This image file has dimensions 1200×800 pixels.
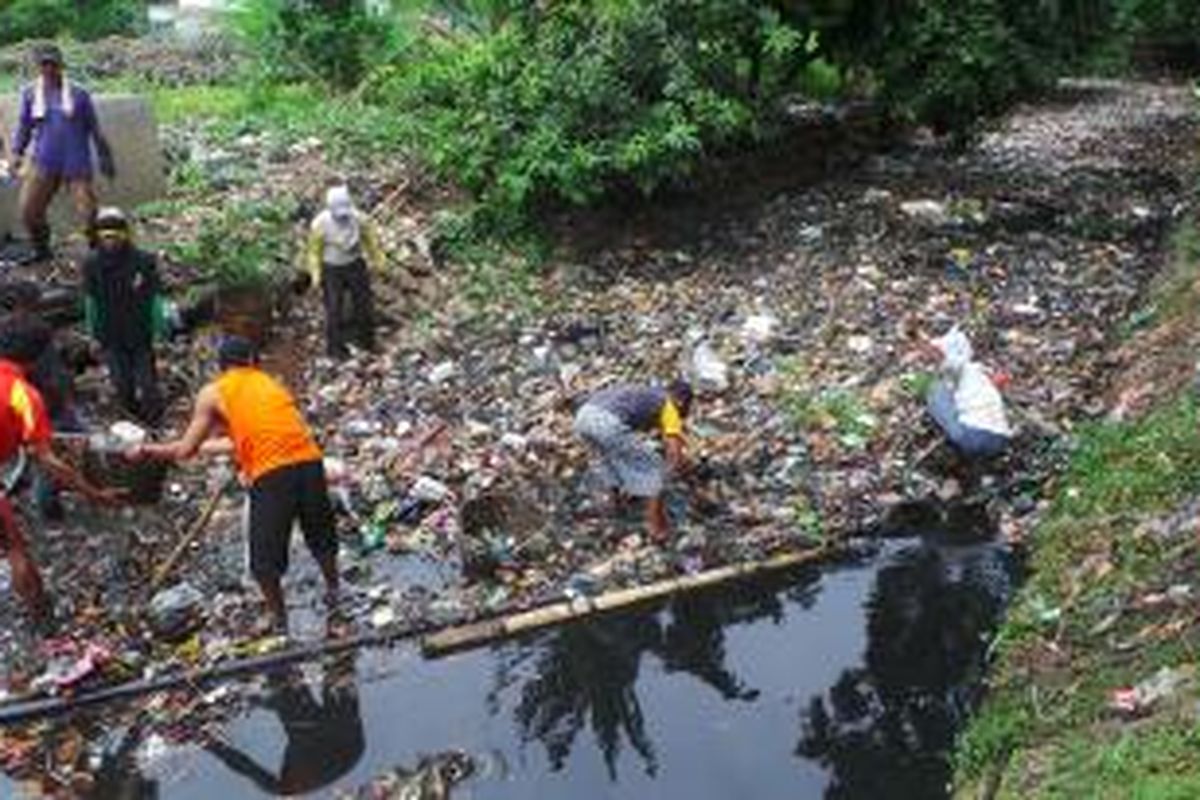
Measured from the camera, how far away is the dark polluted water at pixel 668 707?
8.06m

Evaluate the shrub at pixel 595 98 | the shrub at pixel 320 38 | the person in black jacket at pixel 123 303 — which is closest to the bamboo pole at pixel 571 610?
the person in black jacket at pixel 123 303

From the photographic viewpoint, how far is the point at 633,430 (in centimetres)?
973

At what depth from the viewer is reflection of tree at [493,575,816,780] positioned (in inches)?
336

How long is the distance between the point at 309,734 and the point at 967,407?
433 cm

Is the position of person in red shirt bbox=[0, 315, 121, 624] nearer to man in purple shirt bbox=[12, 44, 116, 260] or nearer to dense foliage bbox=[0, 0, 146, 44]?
man in purple shirt bbox=[12, 44, 116, 260]

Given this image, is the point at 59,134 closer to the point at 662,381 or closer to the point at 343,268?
the point at 343,268

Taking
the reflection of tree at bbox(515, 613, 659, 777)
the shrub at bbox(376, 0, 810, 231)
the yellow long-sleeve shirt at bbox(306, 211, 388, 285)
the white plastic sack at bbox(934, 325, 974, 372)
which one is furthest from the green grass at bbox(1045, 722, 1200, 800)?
the shrub at bbox(376, 0, 810, 231)

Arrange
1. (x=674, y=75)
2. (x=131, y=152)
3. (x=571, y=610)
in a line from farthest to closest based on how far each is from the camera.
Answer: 1. (x=674, y=75)
2. (x=131, y=152)
3. (x=571, y=610)

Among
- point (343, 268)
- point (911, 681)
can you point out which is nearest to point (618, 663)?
point (911, 681)

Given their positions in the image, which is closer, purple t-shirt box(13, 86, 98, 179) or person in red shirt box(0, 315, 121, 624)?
person in red shirt box(0, 315, 121, 624)

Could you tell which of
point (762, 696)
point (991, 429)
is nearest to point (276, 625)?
point (762, 696)

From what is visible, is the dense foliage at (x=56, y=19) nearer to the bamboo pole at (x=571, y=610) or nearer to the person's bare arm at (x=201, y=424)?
the person's bare arm at (x=201, y=424)

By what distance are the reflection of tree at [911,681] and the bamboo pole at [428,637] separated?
726mm

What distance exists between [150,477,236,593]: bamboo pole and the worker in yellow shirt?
2465mm
